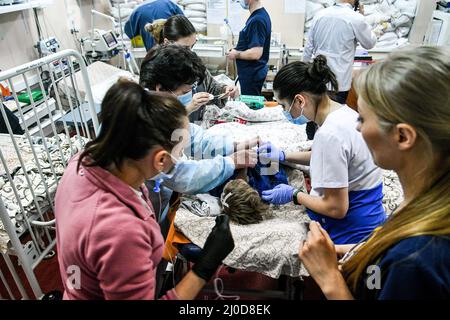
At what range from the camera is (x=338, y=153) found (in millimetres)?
1289

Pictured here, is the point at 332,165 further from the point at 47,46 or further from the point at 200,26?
the point at 200,26

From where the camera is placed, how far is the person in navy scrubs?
2.86 m

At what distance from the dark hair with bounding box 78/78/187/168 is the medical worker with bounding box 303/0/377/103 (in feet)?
7.54

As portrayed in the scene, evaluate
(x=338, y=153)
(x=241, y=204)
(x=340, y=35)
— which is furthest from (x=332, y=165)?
(x=340, y=35)

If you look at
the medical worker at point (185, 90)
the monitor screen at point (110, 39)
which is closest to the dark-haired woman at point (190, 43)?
the medical worker at point (185, 90)

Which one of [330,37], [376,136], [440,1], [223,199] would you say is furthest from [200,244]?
[440,1]

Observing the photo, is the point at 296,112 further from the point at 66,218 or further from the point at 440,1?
the point at 440,1

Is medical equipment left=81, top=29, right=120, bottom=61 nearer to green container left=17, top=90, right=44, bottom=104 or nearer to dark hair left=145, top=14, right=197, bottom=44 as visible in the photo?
green container left=17, top=90, right=44, bottom=104

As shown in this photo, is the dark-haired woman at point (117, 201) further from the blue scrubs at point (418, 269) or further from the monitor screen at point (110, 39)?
the monitor screen at point (110, 39)

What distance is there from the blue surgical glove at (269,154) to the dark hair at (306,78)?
0.40m

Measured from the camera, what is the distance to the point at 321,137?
1.31m

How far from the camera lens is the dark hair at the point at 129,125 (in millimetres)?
830

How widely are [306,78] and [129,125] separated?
93 cm
